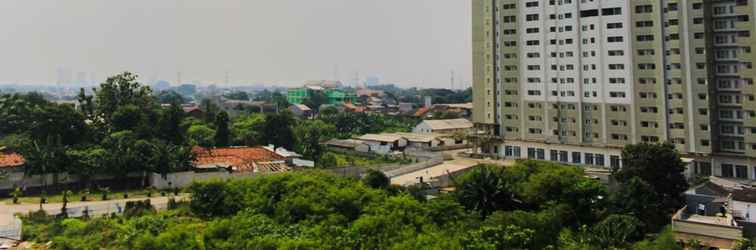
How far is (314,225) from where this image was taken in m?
16.7

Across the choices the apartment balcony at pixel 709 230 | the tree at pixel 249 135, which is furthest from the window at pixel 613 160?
the tree at pixel 249 135

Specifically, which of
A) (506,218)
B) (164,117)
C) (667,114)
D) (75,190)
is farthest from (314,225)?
(667,114)

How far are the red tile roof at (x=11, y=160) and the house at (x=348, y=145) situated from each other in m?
20.1

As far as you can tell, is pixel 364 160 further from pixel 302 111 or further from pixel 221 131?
pixel 302 111

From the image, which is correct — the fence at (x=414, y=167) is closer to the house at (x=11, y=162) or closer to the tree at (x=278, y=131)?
the tree at (x=278, y=131)

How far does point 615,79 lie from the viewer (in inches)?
1289

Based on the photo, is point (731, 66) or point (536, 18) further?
point (536, 18)

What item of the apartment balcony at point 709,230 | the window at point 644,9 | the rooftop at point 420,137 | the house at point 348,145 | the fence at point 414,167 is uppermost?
the window at point 644,9

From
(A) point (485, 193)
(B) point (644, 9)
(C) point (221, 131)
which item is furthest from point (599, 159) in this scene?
(C) point (221, 131)

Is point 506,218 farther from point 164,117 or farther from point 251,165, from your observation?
point 164,117

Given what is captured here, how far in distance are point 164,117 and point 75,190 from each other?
22.2 ft

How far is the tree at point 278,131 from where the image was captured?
37156 millimetres

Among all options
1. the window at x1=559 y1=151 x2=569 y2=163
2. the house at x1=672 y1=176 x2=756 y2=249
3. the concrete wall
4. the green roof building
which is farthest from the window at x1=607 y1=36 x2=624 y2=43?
the green roof building

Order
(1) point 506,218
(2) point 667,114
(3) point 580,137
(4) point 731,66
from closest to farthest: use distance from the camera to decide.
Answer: (1) point 506,218 → (4) point 731,66 → (2) point 667,114 → (3) point 580,137
